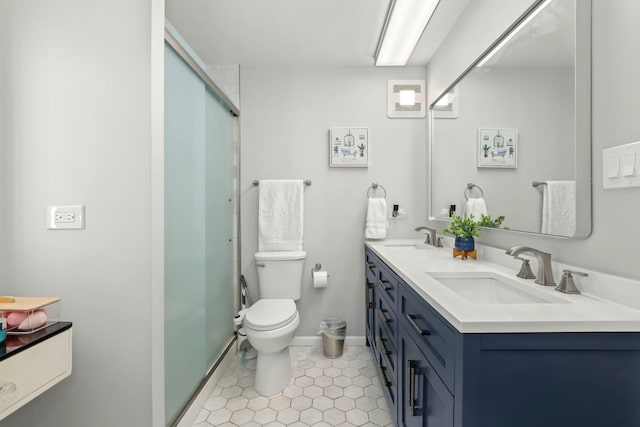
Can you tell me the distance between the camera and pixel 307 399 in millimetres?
1694

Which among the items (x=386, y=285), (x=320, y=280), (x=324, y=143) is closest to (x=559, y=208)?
(x=386, y=285)

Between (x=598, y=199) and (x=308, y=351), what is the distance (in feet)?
6.72

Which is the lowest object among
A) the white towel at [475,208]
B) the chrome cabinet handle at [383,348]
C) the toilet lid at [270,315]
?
the chrome cabinet handle at [383,348]

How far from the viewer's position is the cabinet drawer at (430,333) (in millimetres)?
740

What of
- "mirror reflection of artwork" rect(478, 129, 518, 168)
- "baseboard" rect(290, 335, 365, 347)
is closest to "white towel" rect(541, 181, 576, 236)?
"mirror reflection of artwork" rect(478, 129, 518, 168)

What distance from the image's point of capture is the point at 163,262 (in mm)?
1230

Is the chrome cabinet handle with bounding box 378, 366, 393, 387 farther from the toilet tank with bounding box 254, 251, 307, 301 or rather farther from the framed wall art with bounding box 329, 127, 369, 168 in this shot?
the framed wall art with bounding box 329, 127, 369, 168

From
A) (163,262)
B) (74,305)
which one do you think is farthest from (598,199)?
(74,305)

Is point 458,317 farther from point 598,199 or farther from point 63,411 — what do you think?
point 63,411

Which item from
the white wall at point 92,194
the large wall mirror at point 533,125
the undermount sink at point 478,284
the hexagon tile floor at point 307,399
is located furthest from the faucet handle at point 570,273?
the white wall at point 92,194

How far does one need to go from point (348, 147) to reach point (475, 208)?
3.61 feet

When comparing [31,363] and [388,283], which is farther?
[388,283]

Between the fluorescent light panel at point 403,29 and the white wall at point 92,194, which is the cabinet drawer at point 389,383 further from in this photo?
the fluorescent light panel at point 403,29

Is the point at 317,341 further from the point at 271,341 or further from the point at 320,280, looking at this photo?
the point at 271,341
